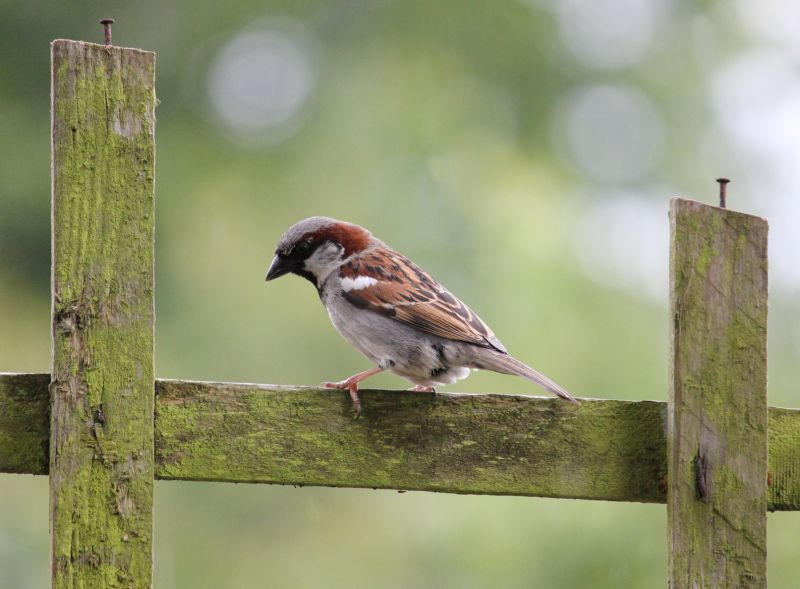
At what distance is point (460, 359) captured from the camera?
108 inches

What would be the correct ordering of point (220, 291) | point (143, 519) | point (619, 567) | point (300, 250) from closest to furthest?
point (143, 519) → point (300, 250) → point (619, 567) → point (220, 291)

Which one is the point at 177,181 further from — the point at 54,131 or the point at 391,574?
the point at 54,131

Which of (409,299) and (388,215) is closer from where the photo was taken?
(409,299)

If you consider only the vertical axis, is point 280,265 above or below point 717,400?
above

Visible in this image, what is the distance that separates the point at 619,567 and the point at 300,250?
2.78 meters

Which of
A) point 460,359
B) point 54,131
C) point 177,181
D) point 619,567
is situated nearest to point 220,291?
point 177,181

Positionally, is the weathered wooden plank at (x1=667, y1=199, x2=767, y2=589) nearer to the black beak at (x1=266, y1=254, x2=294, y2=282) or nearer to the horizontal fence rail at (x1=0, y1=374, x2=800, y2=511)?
the horizontal fence rail at (x1=0, y1=374, x2=800, y2=511)

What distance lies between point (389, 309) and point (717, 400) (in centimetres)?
111

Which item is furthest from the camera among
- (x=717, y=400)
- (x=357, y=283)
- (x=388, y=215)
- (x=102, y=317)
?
(x=388, y=215)

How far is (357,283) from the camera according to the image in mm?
2945

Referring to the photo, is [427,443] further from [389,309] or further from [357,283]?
[357,283]

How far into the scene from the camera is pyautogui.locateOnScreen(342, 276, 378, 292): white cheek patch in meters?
2.93

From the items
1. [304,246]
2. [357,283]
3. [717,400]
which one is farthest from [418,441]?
[304,246]

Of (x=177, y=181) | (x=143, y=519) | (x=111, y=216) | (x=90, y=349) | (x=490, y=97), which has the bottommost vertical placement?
(x=143, y=519)
